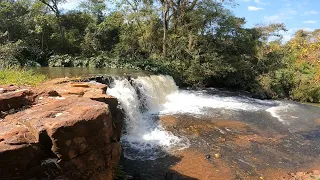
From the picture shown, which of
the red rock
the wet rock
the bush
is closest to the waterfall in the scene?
the wet rock

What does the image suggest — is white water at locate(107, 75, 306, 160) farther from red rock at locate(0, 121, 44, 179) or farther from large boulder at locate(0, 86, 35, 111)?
red rock at locate(0, 121, 44, 179)

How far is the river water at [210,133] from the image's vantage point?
6.36m

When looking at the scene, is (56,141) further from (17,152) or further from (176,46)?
(176,46)

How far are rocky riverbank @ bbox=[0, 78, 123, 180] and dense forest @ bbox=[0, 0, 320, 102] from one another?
12.2m

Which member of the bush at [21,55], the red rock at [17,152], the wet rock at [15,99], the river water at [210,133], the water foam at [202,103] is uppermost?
the bush at [21,55]

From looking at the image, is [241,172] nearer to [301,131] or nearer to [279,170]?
[279,170]

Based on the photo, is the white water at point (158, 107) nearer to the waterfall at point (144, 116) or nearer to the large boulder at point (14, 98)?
the waterfall at point (144, 116)

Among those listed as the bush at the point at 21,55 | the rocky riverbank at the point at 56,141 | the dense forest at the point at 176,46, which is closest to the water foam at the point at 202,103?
the dense forest at the point at 176,46

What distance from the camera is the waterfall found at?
280 inches

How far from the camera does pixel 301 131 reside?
8992 mm

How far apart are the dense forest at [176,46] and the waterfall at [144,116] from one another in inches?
143

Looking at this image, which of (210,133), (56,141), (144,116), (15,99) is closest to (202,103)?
(144,116)

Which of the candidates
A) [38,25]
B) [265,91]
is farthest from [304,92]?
[38,25]

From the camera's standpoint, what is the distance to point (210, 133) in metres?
8.34
